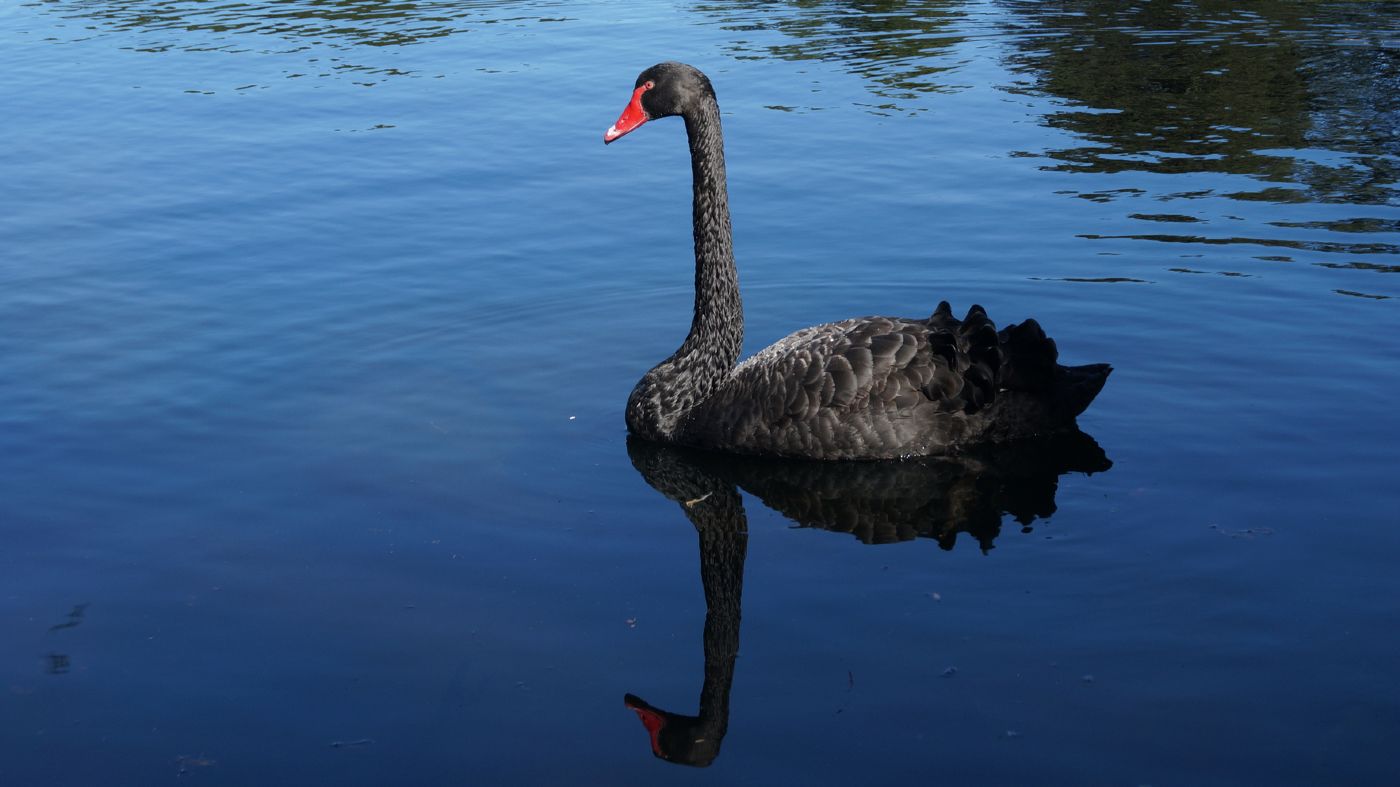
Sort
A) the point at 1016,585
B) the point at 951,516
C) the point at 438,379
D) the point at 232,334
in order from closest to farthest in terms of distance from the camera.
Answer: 1. the point at 1016,585
2. the point at 951,516
3. the point at 438,379
4. the point at 232,334

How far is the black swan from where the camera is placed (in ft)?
24.7

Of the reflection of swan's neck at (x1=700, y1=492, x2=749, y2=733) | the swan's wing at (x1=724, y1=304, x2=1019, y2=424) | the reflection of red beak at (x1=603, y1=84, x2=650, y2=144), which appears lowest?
the reflection of swan's neck at (x1=700, y1=492, x2=749, y2=733)

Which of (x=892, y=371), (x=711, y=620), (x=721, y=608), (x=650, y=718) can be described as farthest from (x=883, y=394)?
(x=650, y=718)

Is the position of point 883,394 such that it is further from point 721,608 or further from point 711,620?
point 711,620

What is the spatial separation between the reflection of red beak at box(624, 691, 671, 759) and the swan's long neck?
9.23 ft

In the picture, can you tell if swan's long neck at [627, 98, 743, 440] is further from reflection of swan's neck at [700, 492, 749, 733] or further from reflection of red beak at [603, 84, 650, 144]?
reflection of swan's neck at [700, 492, 749, 733]

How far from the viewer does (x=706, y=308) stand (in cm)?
819

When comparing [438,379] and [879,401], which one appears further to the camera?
[438,379]

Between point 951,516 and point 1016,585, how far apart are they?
88 cm

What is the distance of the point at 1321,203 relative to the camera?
38.9 ft

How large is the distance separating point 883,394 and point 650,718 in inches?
110

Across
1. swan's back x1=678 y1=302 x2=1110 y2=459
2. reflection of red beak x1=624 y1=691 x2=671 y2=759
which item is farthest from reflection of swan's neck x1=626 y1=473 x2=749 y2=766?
swan's back x1=678 y1=302 x2=1110 y2=459

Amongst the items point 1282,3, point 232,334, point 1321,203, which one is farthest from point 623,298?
point 1282,3

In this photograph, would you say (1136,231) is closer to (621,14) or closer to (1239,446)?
(1239,446)
